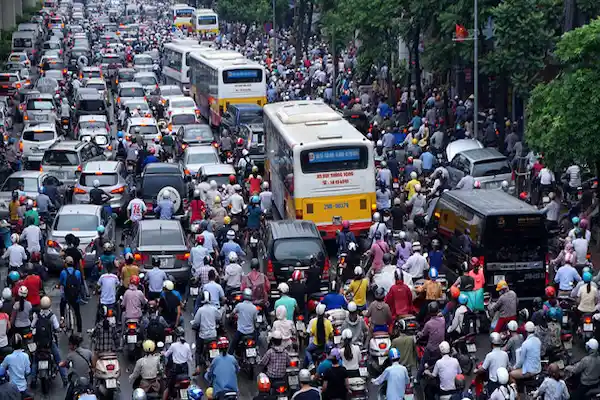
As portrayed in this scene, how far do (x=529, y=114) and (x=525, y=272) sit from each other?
8.43 meters

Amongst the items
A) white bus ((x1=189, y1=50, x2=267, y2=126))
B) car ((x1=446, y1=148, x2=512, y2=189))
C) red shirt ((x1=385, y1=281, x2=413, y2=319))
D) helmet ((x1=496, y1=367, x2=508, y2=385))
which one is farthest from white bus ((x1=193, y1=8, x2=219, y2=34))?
helmet ((x1=496, y1=367, x2=508, y2=385))

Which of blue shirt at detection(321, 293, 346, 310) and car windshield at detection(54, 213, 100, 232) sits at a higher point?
blue shirt at detection(321, 293, 346, 310)

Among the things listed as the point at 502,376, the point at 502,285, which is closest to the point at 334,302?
the point at 502,285

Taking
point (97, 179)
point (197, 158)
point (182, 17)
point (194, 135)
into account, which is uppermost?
point (97, 179)

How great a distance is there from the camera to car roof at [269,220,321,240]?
2412 centimetres

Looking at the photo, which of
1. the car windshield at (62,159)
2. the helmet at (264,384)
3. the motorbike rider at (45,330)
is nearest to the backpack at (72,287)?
the motorbike rider at (45,330)

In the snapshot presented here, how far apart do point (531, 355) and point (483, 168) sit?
1547cm

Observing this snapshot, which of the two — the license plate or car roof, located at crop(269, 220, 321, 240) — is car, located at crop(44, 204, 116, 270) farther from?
the license plate

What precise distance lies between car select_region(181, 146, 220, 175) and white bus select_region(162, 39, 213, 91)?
904 inches

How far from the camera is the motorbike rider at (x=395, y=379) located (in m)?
17.1

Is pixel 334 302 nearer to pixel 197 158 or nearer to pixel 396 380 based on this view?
pixel 396 380

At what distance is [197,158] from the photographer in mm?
37031

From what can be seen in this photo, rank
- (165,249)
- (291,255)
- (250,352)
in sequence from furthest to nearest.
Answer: (165,249) → (291,255) → (250,352)

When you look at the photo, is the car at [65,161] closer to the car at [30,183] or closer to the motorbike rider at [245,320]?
the car at [30,183]
